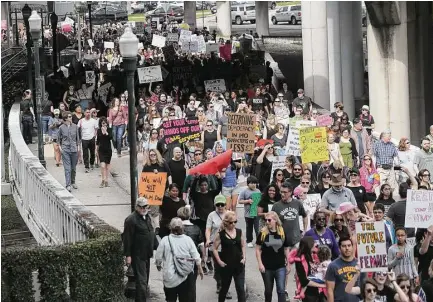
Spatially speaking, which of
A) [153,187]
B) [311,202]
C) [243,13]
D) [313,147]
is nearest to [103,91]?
[313,147]

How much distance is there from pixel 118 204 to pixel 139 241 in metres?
8.43

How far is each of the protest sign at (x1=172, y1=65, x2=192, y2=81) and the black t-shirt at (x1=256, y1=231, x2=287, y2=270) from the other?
25.8 metres

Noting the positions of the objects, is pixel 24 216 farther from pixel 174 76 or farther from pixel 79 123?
pixel 174 76

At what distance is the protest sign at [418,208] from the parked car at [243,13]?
8360cm

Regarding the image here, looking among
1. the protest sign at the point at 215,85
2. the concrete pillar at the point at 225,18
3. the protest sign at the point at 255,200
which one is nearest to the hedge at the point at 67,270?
the protest sign at the point at 255,200

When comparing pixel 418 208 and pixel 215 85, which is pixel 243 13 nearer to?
pixel 215 85

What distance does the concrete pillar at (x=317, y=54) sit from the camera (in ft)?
132

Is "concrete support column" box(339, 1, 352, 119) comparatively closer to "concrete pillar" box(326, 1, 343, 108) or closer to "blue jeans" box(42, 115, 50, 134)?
"concrete pillar" box(326, 1, 343, 108)

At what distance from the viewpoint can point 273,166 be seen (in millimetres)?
19297

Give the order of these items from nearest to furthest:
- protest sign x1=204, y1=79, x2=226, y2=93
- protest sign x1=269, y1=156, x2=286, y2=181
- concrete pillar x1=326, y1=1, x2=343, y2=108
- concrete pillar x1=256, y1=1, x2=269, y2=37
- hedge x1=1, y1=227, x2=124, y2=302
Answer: hedge x1=1, y1=227, x2=124, y2=302 < protest sign x1=269, y1=156, x2=286, y2=181 < protest sign x1=204, y1=79, x2=226, y2=93 < concrete pillar x1=326, y1=1, x2=343, y2=108 < concrete pillar x1=256, y1=1, x2=269, y2=37

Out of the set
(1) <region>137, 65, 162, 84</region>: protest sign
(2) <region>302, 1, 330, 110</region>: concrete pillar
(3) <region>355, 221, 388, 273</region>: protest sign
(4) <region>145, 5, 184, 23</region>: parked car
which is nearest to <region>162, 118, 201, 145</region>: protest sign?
(3) <region>355, 221, 388, 273</region>: protest sign

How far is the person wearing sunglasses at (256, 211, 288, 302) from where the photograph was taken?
14227 mm

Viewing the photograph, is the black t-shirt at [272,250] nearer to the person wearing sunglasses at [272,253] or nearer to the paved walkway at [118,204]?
the person wearing sunglasses at [272,253]

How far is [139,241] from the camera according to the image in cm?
1420
